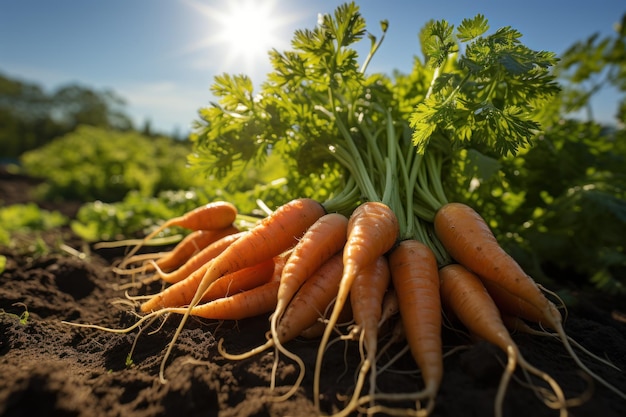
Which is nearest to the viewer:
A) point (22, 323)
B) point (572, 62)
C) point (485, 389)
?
point (485, 389)

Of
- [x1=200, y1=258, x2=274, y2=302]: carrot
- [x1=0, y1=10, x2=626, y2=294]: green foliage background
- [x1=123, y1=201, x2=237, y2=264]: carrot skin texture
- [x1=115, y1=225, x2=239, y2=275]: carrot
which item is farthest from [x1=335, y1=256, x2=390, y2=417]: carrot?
[x1=115, y1=225, x2=239, y2=275]: carrot

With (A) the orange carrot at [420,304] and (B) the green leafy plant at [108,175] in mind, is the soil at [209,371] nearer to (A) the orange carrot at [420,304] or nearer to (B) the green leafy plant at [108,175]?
(A) the orange carrot at [420,304]

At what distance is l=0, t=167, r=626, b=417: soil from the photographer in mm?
1400

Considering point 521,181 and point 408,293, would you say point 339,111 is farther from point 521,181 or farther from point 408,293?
point 521,181

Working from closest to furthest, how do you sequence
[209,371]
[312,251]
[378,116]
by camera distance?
[209,371] < [312,251] < [378,116]

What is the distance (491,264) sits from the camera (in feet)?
6.46

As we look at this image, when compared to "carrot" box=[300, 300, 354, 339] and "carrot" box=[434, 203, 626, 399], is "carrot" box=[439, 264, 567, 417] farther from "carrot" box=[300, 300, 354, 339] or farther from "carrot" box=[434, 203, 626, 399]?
"carrot" box=[300, 300, 354, 339]

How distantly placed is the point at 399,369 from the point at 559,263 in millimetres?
2960

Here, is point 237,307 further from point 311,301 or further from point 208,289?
point 311,301

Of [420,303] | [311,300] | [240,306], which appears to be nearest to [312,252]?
[311,300]

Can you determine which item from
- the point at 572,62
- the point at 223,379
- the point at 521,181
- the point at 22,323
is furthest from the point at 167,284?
the point at 572,62

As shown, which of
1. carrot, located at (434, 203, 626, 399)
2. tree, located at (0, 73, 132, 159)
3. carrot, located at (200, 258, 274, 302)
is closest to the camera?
carrot, located at (434, 203, 626, 399)

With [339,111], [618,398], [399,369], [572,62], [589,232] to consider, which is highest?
[572,62]

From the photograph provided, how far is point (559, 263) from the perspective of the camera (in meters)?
3.87
